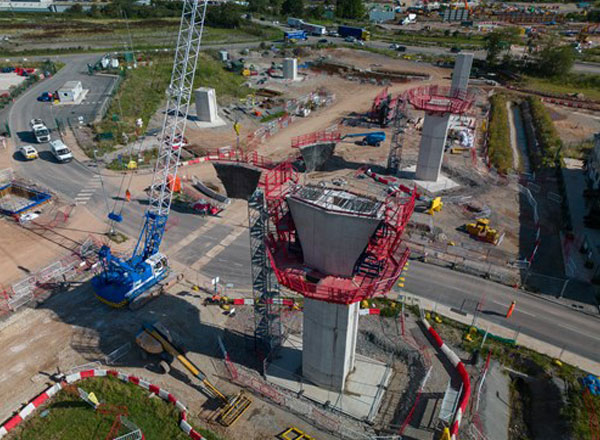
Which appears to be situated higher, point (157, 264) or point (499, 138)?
point (499, 138)

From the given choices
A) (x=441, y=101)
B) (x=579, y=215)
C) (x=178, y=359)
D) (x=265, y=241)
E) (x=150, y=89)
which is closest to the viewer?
(x=265, y=241)

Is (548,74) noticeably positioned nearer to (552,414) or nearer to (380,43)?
(380,43)

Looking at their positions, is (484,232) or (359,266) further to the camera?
(484,232)

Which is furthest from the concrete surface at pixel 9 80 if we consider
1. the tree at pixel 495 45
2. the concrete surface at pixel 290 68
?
the tree at pixel 495 45

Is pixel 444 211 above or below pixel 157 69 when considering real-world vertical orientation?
below

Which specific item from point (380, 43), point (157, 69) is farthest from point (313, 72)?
point (380, 43)

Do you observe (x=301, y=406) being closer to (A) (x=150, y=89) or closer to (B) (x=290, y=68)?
(A) (x=150, y=89)

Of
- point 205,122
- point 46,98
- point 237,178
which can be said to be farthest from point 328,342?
point 46,98

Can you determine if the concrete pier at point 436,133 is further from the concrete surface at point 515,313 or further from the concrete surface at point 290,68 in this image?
the concrete surface at point 290,68
